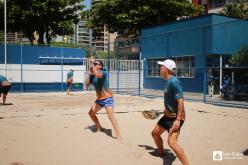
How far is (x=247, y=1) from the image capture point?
40188 mm

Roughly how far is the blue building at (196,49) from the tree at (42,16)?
11107mm

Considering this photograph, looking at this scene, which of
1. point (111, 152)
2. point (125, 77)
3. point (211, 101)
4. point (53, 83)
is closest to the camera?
point (111, 152)

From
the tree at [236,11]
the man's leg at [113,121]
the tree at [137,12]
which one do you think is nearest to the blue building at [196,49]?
the man's leg at [113,121]

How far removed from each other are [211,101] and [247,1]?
28833 mm

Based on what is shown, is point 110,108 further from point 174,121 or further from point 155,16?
point 155,16

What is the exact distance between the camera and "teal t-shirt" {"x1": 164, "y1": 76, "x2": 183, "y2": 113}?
4.91 meters

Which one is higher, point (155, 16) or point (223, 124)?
point (155, 16)

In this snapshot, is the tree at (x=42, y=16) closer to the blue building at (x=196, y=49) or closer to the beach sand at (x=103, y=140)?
the blue building at (x=196, y=49)

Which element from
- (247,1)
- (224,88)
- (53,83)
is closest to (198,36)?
(224,88)

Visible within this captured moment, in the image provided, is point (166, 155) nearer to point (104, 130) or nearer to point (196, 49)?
point (104, 130)

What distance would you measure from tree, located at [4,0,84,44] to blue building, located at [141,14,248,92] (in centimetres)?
1111

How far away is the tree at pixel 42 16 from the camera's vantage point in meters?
29.3

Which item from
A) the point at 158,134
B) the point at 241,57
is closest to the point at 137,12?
the point at 241,57

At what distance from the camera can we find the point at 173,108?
508 cm
